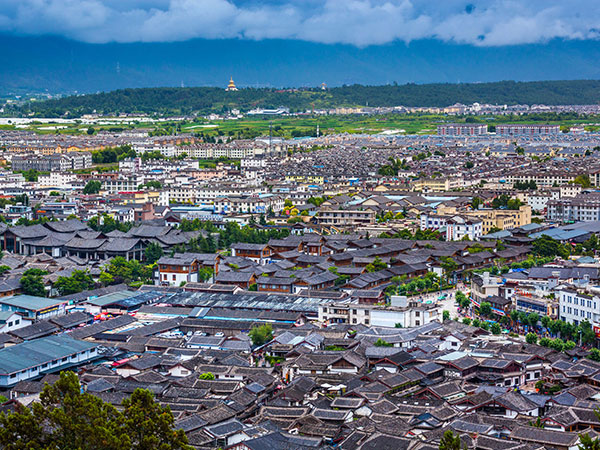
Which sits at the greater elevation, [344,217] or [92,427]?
[92,427]

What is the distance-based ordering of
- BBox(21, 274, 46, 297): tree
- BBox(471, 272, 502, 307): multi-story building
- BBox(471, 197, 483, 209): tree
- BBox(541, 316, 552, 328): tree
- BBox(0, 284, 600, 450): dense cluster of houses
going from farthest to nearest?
BBox(471, 197, 483, 209): tree
BBox(21, 274, 46, 297): tree
BBox(471, 272, 502, 307): multi-story building
BBox(541, 316, 552, 328): tree
BBox(0, 284, 600, 450): dense cluster of houses

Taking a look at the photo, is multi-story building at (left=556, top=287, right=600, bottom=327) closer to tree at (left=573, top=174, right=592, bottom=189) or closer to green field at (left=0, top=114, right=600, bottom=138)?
tree at (left=573, top=174, right=592, bottom=189)

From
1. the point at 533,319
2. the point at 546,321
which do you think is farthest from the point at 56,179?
the point at 546,321

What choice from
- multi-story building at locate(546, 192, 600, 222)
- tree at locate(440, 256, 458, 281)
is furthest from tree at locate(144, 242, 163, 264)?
multi-story building at locate(546, 192, 600, 222)

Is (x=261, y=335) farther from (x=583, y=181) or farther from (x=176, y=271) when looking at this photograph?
(x=583, y=181)

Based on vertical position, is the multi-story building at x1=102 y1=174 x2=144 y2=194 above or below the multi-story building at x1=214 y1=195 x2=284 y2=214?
above
